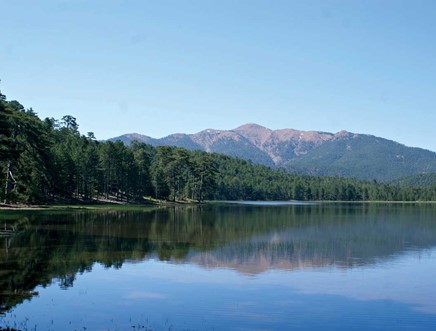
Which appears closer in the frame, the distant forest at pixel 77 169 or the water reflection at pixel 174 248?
the water reflection at pixel 174 248

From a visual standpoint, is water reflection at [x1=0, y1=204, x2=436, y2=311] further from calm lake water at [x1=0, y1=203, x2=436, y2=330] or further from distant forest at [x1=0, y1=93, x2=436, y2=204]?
distant forest at [x1=0, y1=93, x2=436, y2=204]

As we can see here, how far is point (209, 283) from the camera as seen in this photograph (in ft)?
97.1

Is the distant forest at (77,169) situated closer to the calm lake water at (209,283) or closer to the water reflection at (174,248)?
the water reflection at (174,248)

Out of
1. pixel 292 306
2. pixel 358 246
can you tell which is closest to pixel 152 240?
pixel 358 246

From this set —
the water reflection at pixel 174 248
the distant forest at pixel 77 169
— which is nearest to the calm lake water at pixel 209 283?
the water reflection at pixel 174 248

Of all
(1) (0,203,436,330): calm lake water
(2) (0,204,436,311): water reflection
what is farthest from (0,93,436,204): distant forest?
(1) (0,203,436,330): calm lake water

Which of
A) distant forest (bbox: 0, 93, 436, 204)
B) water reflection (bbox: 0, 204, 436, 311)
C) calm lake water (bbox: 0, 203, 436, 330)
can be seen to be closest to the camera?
calm lake water (bbox: 0, 203, 436, 330)

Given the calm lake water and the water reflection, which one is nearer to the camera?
the calm lake water

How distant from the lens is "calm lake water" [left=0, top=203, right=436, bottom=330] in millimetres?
21453

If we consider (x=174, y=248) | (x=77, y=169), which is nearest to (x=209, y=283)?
(x=174, y=248)

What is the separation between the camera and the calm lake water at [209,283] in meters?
21.5

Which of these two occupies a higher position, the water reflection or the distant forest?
the distant forest

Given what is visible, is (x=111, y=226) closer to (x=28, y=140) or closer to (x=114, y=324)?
(x=28, y=140)

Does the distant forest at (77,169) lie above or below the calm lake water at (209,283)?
above
